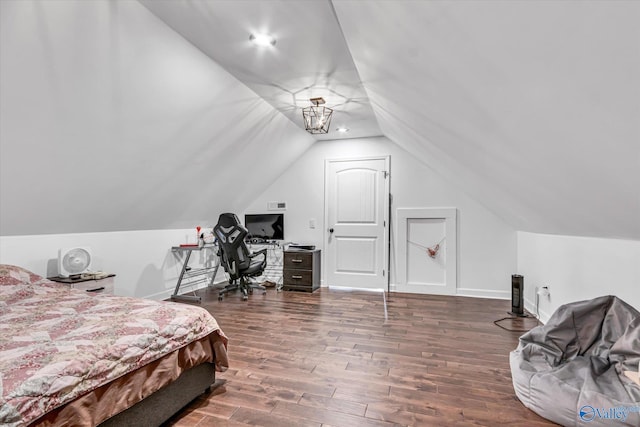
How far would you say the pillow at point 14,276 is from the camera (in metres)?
2.49

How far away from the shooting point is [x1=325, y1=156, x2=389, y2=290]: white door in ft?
17.6

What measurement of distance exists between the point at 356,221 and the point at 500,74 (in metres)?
4.27

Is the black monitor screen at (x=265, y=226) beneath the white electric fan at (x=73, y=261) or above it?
above

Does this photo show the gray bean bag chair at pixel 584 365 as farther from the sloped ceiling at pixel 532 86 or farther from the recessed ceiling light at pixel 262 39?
the recessed ceiling light at pixel 262 39

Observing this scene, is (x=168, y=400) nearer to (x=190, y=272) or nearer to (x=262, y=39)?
(x=262, y=39)

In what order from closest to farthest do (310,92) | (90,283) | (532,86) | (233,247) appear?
(532,86)
(90,283)
(310,92)
(233,247)

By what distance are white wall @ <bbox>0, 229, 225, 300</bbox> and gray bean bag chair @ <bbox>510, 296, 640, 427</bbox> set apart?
4.26 meters

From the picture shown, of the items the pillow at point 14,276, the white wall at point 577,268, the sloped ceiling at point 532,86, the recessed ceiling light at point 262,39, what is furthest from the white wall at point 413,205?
the pillow at point 14,276

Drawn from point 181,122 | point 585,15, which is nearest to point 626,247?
point 585,15

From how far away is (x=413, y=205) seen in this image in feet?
17.0

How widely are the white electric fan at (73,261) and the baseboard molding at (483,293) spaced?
488cm

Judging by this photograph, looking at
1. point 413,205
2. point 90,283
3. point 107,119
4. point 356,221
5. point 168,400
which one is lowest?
point 168,400

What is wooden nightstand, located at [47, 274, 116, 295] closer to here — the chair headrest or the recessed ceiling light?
the chair headrest

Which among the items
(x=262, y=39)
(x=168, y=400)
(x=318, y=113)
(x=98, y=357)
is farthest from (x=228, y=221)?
(x=98, y=357)
